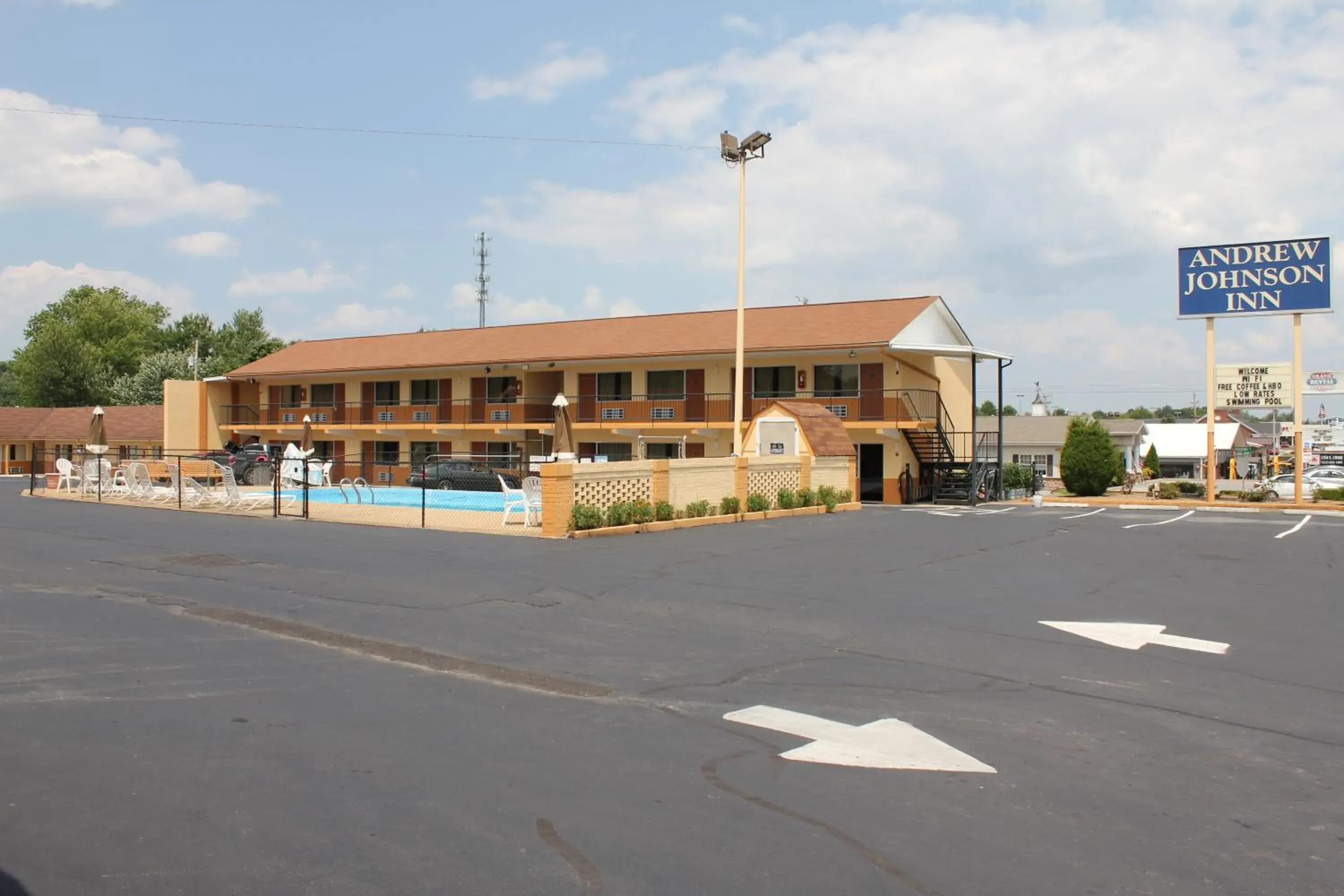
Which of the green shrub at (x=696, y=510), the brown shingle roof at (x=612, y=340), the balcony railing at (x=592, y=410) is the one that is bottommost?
the green shrub at (x=696, y=510)

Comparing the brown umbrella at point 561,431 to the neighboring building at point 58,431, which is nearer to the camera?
the brown umbrella at point 561,431

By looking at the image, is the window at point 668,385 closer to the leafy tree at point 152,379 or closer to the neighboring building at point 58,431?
the neighboring building at point 58,431

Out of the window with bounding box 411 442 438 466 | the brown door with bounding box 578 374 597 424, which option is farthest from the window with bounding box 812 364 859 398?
the window with bounding box 411 442 438 466

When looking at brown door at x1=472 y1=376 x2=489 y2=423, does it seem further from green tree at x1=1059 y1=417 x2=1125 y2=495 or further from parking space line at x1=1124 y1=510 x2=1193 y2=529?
parking space line at x1=1124 y1=510 x2=1193 y2=529

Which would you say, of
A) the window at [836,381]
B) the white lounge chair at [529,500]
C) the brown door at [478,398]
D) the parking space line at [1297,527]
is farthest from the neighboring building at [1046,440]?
the white lounge chair at [529,500]

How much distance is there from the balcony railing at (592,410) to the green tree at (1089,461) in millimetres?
6046

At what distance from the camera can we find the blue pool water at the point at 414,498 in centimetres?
2840

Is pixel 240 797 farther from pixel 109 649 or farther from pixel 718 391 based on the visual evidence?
pixel 718 391

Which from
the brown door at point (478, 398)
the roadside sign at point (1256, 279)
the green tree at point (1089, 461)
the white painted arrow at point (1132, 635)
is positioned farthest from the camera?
the brown door at point (478, 398)

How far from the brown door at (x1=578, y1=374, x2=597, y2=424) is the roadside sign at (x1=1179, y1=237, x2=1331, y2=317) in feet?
71.2

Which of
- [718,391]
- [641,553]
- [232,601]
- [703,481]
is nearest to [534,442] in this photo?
[718,391]

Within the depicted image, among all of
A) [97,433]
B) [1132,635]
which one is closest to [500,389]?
[97,433]

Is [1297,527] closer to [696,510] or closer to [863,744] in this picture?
[696,510]

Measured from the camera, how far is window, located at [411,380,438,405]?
45906 mm
